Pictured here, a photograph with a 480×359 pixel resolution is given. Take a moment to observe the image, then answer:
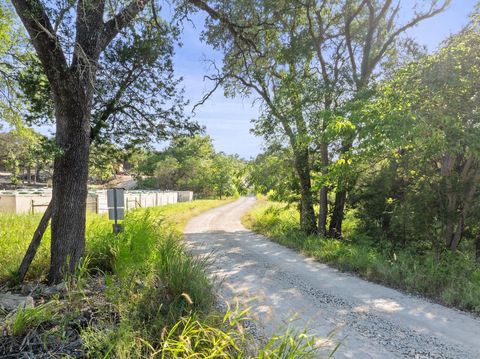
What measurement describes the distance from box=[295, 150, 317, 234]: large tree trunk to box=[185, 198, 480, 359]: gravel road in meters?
4.51

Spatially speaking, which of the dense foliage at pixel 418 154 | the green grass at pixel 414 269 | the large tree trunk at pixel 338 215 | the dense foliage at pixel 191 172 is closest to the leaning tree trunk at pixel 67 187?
the dense foliage at pixel 418 154

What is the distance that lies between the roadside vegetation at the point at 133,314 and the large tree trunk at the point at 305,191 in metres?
8.13

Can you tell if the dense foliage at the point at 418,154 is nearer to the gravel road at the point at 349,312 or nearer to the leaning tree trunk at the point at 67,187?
the gravel road at the point at 349,312

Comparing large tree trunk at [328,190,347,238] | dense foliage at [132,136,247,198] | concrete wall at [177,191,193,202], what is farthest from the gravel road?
dense foliage at [132,136,247,198]

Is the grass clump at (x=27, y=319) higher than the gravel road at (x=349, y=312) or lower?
higher

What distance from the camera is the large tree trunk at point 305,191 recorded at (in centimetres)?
1221

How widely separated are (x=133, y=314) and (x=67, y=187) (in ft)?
7.47

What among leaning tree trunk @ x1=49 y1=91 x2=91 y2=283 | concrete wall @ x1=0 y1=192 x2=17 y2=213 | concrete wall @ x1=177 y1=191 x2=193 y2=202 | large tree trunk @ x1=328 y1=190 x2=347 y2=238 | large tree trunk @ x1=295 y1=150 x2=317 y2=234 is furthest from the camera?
concrete wall @ x1=177 y1=191 x2=193 y2=202

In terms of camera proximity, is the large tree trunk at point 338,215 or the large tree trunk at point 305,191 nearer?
the large tree trunk at point 338,215

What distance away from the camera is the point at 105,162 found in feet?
22.4

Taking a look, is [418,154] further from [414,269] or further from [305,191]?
[305,191]

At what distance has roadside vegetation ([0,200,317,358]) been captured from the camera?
8.05 feet

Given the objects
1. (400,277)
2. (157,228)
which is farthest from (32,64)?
(400,277)

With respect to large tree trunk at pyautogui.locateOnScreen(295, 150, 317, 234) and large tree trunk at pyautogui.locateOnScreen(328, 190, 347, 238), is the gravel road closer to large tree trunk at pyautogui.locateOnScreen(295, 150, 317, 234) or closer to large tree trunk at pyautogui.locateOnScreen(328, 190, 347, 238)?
large tree trunk at pyautogui.locateOnScreen(328, 190, 347, 238)
